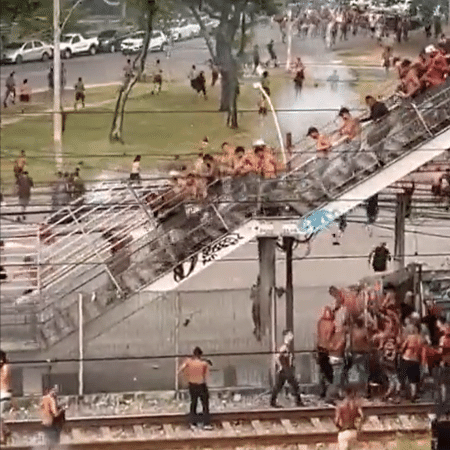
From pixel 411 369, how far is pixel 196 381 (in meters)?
0.64

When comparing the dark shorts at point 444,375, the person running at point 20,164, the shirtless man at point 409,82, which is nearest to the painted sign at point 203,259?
the person running at point 20,164

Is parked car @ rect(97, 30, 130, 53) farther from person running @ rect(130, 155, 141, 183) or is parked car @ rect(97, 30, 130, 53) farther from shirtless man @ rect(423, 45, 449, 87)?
shirtless man @ rect(423, 45, 449, 87)

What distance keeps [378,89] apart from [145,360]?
1.03m

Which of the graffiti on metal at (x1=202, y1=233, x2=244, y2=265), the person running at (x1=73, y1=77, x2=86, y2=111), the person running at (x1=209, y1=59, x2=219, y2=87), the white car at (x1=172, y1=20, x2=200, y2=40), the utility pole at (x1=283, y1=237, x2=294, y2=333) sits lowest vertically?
the utility pole at (x1=283, y1=237, x2=294, y2=333)

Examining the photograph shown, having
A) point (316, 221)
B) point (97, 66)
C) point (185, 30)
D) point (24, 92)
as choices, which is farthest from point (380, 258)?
point (24, 92)

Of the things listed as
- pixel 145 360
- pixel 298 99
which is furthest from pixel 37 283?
pixel 298 99

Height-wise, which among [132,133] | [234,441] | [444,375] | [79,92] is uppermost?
[79,92]

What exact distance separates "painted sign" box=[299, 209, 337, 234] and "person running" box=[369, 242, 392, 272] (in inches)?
6.6

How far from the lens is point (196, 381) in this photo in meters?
3.72

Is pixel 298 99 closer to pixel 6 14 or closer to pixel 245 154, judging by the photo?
pixel 245 154

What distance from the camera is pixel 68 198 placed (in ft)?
12.0

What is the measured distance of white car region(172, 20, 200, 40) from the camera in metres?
3.68

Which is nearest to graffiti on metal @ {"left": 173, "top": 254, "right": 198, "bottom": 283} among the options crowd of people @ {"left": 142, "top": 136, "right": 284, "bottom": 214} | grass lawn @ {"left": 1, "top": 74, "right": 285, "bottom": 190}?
crowd of people @ {"left": 142, "top": 136, "right": 284, "bottom": 214}

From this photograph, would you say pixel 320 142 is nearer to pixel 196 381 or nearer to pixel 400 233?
pixel 400 233
